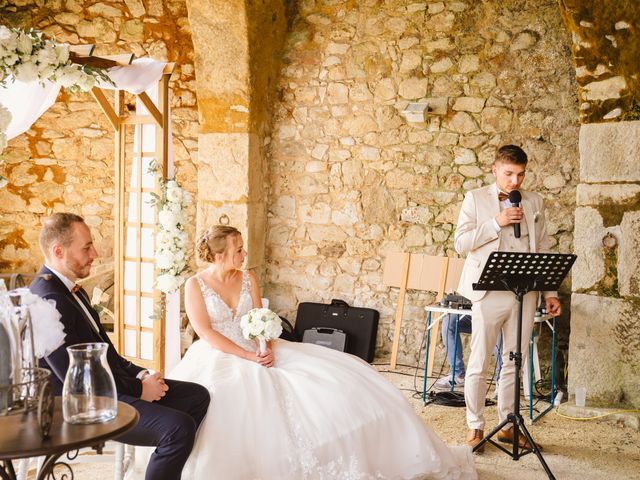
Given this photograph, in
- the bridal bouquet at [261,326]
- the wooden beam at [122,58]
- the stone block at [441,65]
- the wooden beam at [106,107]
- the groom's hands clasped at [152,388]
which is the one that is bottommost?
the groom's hands clasped at [152,388]

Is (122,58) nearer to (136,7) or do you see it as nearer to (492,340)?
(136,7)

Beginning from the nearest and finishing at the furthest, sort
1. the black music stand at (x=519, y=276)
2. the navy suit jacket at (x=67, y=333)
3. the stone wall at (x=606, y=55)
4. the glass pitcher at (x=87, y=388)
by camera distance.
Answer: the glass pitcher at (x=87, y=388), the navy suit jacket at (x=67, y=333), the black music stand at (x=519, y=276), the stone wall at (x=606, y=55)

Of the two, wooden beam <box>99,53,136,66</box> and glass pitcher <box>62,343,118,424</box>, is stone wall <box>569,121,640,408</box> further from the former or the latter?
glass pitcher <box>62,343,118,424</box>

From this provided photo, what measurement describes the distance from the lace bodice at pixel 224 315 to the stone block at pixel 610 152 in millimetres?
2711

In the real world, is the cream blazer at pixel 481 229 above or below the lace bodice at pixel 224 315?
above

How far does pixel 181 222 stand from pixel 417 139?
7.95ft

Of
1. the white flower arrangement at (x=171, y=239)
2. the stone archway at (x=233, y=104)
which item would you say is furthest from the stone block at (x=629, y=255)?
the stone archway at (x=233, y=104)

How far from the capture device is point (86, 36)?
23.5 ft

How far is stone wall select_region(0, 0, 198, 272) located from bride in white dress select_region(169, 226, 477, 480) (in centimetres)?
Result: 341

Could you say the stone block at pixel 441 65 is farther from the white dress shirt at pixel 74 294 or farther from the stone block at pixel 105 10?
the white dress shirt at pixel 74 294

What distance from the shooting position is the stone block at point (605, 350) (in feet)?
15.9

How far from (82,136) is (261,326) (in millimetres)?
4560

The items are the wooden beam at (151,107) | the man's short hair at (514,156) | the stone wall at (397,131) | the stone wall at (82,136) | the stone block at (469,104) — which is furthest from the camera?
the stone wall at (82,136)

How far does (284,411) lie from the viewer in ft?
10.6
